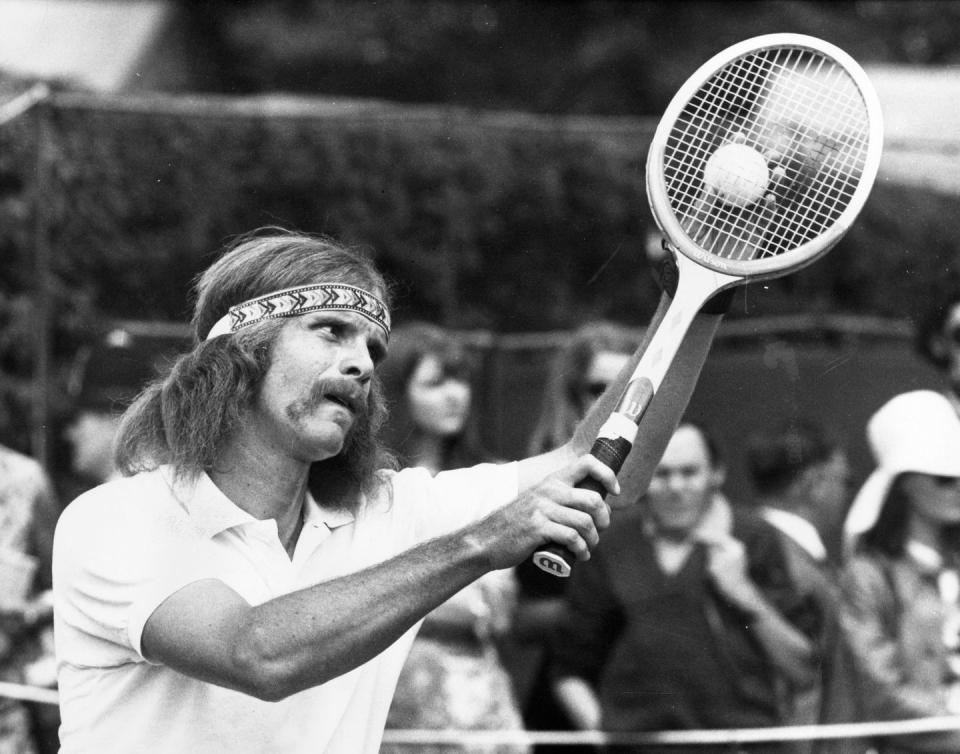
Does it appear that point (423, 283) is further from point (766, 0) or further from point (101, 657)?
point (766, 0)

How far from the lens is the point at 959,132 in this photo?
346 inches

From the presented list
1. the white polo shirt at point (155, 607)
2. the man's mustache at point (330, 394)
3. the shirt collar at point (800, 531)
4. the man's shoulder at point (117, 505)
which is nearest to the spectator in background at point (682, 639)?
the shirt collar at point (800, 531)

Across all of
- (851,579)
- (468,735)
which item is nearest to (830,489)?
(851,579)

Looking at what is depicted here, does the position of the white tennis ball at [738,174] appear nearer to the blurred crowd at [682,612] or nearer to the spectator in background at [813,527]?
the blurred crowd at [682,612]

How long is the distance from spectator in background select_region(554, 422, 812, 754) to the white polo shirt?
2.17 meters

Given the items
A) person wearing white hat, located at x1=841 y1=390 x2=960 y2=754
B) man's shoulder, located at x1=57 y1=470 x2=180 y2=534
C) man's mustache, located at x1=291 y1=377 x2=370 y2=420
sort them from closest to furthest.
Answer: man's shoulder, located at x1=57 y1=470 x2=180 y2=534 < man's mustache, located at x1=291 y1=377 x2=370 y2=420 < person wearing white hat, located at x1=841 y1=390 x2=960 y2=754

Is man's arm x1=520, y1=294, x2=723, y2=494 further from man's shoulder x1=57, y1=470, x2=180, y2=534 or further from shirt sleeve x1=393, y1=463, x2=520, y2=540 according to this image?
man's shoulder x1=57, y1=470, x2=180, y2=534

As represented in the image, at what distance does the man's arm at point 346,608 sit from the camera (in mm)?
2564

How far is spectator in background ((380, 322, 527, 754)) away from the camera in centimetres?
509

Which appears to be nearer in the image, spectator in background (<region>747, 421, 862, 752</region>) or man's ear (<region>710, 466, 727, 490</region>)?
spectator in background (<region>747, 421, 862, 752</region>)

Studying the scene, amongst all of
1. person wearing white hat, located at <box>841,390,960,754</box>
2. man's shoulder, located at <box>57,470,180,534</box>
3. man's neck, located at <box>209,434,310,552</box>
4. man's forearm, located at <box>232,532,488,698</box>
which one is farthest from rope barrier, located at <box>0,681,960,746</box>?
man's forearm, located at <box>232,532,488,698</box>

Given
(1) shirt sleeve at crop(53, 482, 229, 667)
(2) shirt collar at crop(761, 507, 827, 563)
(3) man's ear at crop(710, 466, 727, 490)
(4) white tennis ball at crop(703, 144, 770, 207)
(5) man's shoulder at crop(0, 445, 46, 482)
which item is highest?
(5) man's shoulder at crop(0, 445, 46, 482)

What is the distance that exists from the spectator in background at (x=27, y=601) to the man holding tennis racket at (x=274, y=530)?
188 centimetres

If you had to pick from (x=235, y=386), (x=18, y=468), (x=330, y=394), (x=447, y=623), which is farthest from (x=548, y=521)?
(x=18, y=468)
